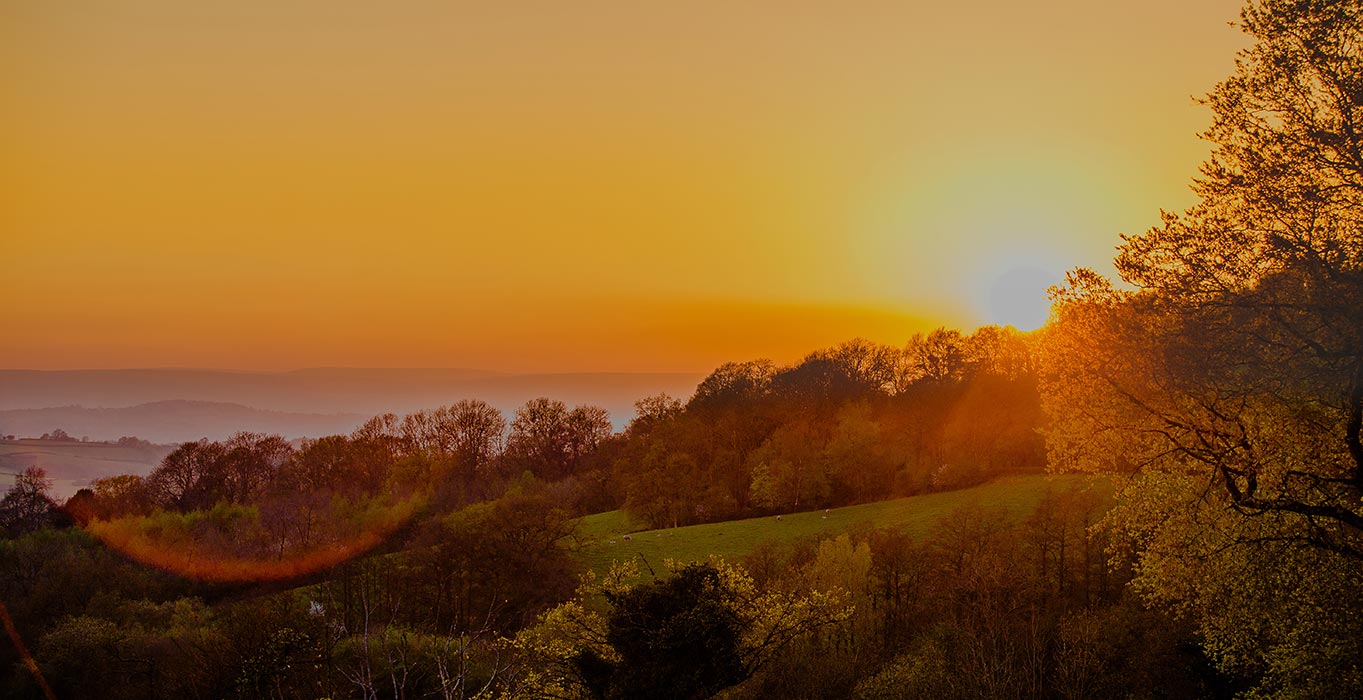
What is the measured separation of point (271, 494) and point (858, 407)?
186 feet

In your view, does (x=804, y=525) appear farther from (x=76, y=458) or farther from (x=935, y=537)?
Result: (x=76, y=458)

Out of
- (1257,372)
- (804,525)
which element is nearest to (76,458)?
(804,525)

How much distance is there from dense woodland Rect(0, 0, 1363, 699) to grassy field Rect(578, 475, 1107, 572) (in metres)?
2.72

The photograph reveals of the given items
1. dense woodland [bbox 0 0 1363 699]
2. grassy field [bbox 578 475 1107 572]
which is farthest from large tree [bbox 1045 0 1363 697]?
grassy field [bbox 578 475 1107 572]

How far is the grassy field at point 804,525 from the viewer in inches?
1577

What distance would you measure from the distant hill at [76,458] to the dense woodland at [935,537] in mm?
41946

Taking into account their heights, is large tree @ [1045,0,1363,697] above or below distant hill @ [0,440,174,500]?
above

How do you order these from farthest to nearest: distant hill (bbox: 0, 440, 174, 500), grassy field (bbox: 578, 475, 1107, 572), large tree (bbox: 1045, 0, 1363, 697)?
distant hill (bbox: 0, 440, 174, 500) → grassy field (bbox: 578, 475, 1107, 572) → large tree (bbox: 1045, 0, 1363, 697)

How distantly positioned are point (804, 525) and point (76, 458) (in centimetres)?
13062

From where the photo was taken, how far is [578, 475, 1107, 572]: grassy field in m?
40.1

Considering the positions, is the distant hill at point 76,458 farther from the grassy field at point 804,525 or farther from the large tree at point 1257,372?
the large tree at point 1257,372

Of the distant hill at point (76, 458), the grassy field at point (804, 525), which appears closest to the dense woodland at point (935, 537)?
the grassy field at point (804, 525)

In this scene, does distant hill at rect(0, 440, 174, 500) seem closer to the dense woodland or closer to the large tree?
the dense woodland

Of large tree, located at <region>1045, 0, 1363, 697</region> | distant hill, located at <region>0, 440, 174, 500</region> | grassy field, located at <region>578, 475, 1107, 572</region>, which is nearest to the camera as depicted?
large tree, located at <region>1045, 0, 1363, 697</region>
